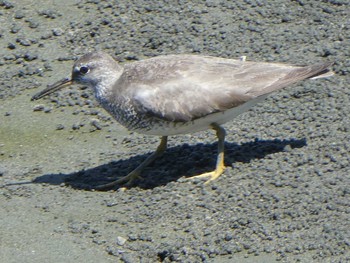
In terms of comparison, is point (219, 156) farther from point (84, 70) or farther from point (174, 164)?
point (84, 70)

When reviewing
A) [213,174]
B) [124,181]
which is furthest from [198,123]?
[124,181]

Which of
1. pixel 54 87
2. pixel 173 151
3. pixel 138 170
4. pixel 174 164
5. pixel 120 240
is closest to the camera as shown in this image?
pixel 120 240

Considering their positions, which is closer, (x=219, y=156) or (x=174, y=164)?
(x=219, y=156)

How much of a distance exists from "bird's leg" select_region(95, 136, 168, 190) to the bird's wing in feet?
2.09

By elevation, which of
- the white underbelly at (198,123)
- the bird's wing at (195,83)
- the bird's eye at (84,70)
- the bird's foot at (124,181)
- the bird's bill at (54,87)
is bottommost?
the bird's foot at (124,181)

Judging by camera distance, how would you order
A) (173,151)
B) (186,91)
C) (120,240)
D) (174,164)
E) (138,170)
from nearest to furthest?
(120,240) → (186,91) → (138,170) → (174,164) → (173,151)

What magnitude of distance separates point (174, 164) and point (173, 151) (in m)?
0.25

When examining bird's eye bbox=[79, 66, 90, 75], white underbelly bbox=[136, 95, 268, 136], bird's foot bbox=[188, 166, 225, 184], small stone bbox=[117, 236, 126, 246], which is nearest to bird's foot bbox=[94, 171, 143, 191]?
white underbelly bbox=[136, 95, 268, 136]

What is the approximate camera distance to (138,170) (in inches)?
359

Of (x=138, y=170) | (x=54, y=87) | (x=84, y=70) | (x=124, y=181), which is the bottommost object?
(x=124, y=181)

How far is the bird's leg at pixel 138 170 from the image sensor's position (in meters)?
9.05

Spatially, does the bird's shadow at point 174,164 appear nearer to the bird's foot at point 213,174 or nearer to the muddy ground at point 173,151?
the muddy ground at point 173,151

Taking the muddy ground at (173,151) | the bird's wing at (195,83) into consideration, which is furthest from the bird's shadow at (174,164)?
the bird's wing at (195,83)

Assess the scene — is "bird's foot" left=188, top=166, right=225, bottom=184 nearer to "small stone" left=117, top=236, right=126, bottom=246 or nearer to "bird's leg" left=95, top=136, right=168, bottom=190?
"bird's leg" left=95, top=136, right=168, bottom=190
